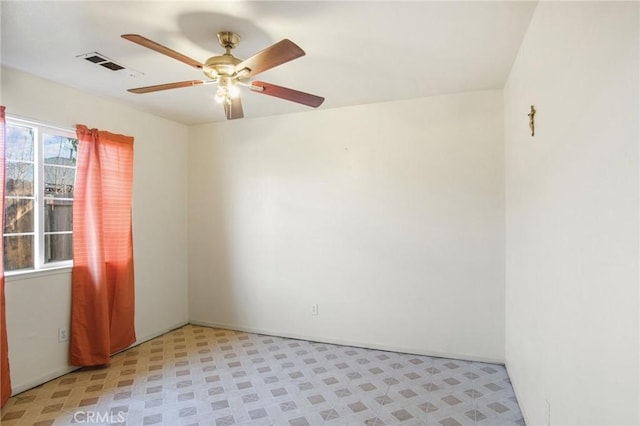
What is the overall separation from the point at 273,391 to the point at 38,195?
2.51 metres

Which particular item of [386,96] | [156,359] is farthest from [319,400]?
[386,96]

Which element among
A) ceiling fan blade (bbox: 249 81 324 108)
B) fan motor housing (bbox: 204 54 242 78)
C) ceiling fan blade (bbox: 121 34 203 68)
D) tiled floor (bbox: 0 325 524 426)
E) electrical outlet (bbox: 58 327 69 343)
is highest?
fan motor housing (bbox: 204 54 242 78)

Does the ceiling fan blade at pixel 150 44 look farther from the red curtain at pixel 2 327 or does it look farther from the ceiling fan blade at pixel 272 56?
the red curtain at pixel 2 327

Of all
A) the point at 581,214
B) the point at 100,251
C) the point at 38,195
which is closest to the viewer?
the point at 581,214

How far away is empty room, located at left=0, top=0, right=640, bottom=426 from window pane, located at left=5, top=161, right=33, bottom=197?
0.5 inches

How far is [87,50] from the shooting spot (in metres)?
2.28

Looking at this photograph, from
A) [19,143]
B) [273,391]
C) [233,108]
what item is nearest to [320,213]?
[233,108]

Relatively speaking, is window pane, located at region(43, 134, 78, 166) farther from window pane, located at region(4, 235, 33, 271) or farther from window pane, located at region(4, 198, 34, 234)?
window pane, located at region(4, 235, 33, 271)

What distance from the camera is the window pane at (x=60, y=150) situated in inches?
114

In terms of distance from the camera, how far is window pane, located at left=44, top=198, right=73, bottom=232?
2871 millimetres

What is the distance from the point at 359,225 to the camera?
3502 millimetres

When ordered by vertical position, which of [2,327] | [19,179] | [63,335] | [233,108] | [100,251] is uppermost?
[233,108]

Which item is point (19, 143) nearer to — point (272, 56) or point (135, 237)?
point (135, 237)

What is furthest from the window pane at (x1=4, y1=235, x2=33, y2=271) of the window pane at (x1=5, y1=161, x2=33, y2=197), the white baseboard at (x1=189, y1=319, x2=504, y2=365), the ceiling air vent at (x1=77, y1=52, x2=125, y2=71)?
the white baseboard at (x1=189, y1=319, x2=504, y2=365)
